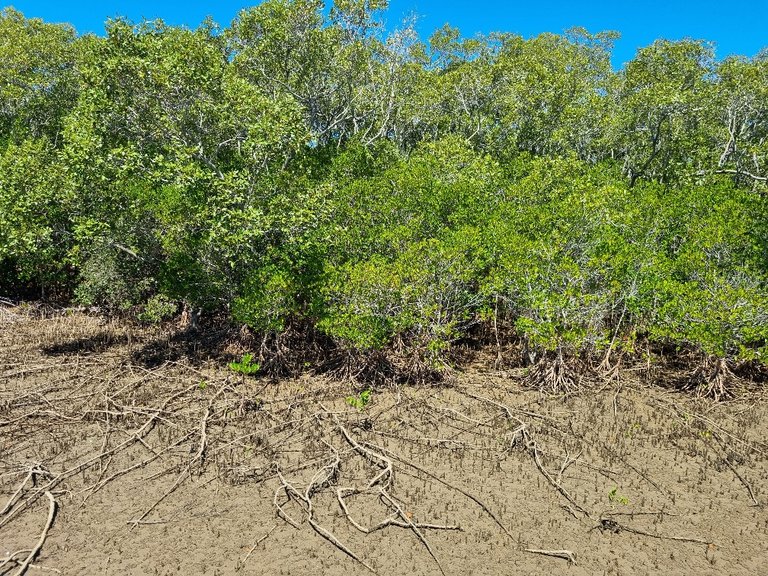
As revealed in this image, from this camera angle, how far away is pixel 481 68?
27.7 m

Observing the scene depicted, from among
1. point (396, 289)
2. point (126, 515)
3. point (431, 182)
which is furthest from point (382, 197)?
point (126, 515)

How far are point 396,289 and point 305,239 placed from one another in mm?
2877

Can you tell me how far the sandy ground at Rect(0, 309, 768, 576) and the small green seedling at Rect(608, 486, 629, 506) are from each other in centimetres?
6

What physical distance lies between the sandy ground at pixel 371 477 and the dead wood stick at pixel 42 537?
5 centimetres

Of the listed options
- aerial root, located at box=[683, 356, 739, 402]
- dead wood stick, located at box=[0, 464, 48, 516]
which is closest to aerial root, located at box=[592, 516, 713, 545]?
aerial root, located at box=[683, 356, 739, 402]

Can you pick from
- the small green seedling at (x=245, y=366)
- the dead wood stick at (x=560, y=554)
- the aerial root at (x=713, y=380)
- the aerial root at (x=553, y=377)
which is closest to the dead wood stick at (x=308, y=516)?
the dead wood stick at (x=560, y=554)

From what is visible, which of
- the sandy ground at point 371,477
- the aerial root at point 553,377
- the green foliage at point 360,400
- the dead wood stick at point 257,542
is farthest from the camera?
the aerial root at point 553,377

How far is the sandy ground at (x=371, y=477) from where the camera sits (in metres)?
7.26

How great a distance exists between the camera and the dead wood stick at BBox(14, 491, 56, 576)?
6.85m

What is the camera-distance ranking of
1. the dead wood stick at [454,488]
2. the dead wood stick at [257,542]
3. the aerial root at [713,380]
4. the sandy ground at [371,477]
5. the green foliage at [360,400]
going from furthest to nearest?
the aerial root at [713,380], the green foliage at [360,400], the dead wood stick at [454,488], the sandy ground at [371,477], the dead wood stick at [257,542]

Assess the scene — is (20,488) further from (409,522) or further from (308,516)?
(409,522)

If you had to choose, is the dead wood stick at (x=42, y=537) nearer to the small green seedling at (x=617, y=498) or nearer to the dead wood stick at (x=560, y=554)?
the dead wood stick at (x=560, y=554)

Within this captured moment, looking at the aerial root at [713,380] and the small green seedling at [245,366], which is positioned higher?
the aerial root at [713,380]

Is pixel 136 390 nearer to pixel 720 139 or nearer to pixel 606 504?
pixel 606 504
